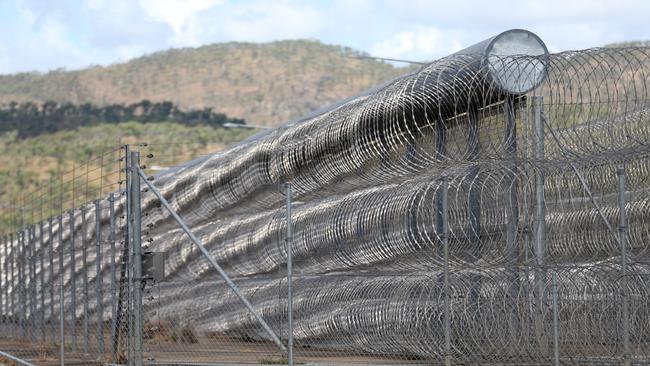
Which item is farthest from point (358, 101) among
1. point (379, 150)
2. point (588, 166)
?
point (588, 166)

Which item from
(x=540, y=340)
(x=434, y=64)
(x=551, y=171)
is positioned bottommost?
(x=540, y=340)

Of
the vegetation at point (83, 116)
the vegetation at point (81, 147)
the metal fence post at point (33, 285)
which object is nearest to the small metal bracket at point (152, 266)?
the metal fence post at point (33, 285)

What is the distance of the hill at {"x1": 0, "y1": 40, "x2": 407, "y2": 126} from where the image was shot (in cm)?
10050

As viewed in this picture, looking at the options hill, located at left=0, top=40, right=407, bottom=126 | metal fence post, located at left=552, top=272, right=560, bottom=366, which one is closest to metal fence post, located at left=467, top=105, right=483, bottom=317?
metal fence post, located at left=552, top=272, right=560, bottom=366

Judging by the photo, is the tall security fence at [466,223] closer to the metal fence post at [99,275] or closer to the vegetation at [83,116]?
the metal fence post at [99,275]

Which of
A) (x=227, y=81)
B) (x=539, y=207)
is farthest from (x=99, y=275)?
(x=227, y=81)

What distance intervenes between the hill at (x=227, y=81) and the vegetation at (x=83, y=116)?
27.7ft

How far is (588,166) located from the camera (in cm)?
1416

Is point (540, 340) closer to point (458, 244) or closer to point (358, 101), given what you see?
point (458, 244)

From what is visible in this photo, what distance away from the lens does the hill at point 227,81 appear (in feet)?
330

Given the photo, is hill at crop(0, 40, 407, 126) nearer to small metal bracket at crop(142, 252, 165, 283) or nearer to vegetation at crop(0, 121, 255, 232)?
vegetation at crop(0, 121, 255, 232)

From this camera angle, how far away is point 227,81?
107000 millimetres

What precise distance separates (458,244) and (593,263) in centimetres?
156

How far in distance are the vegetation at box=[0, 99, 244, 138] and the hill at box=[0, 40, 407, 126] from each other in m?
8.44
